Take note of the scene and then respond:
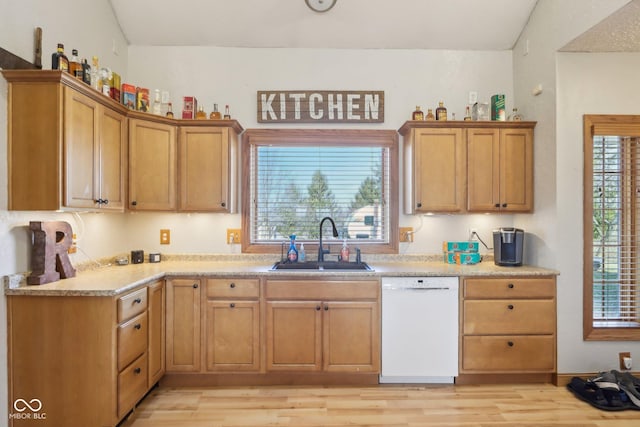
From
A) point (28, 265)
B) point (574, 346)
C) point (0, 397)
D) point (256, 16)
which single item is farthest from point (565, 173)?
point (0, 397)

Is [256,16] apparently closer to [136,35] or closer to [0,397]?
[136,35]

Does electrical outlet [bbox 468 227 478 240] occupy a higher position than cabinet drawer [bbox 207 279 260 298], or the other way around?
electrical outlet [bbox 468 227 478 240]

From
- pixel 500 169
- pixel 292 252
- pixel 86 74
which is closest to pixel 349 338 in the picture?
pixel 292 252

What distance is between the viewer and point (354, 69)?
330 centimetres

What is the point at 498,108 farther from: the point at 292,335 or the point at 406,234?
the point at 292,335

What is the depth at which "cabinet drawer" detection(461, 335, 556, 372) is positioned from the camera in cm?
269

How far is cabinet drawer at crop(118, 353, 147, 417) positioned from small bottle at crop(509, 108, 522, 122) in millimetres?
3498

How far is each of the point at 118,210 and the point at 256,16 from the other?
2.02 metres

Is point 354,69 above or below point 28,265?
above

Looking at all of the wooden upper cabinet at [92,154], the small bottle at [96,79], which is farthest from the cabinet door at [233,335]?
the small bottle at [96,79]

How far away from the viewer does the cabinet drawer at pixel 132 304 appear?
211cm

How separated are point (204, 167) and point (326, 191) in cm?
113

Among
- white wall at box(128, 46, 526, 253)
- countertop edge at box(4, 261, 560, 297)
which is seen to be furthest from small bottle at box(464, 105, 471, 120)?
countertop edge at box(4, 261, 560, 297)

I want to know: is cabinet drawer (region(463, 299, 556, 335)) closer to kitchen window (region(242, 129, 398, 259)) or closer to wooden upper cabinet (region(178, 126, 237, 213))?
kitchen window (region(242, 129, 398, 259))
